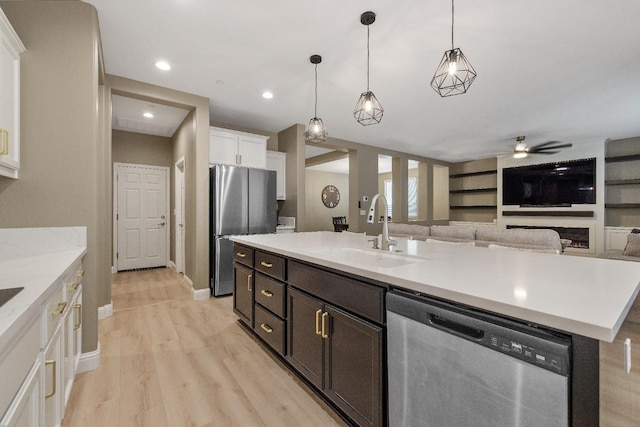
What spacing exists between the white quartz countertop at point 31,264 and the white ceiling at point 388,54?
1716 millimetres

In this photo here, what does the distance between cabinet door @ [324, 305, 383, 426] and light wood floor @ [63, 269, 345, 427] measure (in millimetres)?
253

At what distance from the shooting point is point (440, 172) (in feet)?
29.1

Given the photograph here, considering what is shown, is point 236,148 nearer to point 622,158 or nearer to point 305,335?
point 305,335

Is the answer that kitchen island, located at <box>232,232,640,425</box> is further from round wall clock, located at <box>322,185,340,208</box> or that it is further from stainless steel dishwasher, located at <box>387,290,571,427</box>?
round wall clock, located at <box>322,185,340,208</box>

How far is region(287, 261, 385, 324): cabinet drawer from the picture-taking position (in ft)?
4.19

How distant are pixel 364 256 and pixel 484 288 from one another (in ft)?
3.19

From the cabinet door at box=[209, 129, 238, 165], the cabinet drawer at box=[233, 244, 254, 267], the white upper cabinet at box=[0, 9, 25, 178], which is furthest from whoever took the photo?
the cabinet door at box=[209, 129, 238, 165]

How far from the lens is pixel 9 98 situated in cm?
168

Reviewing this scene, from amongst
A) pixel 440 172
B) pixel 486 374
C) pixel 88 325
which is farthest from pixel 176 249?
pixel 440 172

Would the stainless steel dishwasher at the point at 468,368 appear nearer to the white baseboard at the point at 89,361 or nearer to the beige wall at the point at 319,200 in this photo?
the white baseboard at the point at 89,361

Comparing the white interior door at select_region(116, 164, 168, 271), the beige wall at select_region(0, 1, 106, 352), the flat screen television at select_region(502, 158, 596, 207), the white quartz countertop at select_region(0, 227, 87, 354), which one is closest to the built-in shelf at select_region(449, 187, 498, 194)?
the flat screen television at select_region(502, 158, 596, 207)

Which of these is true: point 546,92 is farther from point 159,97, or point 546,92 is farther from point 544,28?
point 159,97

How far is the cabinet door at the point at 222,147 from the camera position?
13.3 feet

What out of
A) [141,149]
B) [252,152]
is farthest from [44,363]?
[141,149]
